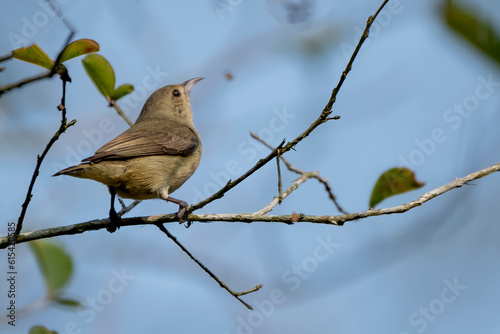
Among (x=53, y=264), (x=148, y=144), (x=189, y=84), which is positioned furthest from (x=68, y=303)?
(x=189, y=84)

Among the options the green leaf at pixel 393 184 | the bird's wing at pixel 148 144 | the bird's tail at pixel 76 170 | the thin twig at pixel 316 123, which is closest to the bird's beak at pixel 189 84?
the bird's wing at pixel 148 144

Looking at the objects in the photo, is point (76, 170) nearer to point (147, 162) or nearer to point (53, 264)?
point (147, 162)

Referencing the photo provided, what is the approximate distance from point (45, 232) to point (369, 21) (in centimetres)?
246

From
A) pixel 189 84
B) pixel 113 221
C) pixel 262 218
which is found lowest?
pixel 262 218

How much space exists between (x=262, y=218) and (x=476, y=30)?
7.12 ft

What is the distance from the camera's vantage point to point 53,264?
3365 millimetres

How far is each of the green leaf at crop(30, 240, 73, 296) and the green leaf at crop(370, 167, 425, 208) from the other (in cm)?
193

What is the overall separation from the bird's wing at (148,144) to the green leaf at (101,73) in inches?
32.3

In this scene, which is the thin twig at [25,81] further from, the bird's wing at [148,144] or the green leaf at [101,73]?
the bird's wing at [148,144]

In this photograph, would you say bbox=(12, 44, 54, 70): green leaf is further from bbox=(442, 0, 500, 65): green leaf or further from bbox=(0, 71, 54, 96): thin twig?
bbox=(442, 0, 500, 65): green leaf

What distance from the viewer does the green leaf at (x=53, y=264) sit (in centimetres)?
331

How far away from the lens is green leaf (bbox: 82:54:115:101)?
3.71 meters

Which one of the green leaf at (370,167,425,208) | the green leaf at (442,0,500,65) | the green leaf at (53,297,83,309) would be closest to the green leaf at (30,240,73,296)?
the green leaf at (53,297,83,309)

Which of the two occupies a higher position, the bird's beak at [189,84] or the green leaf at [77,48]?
the bird's beak at [189,84]
